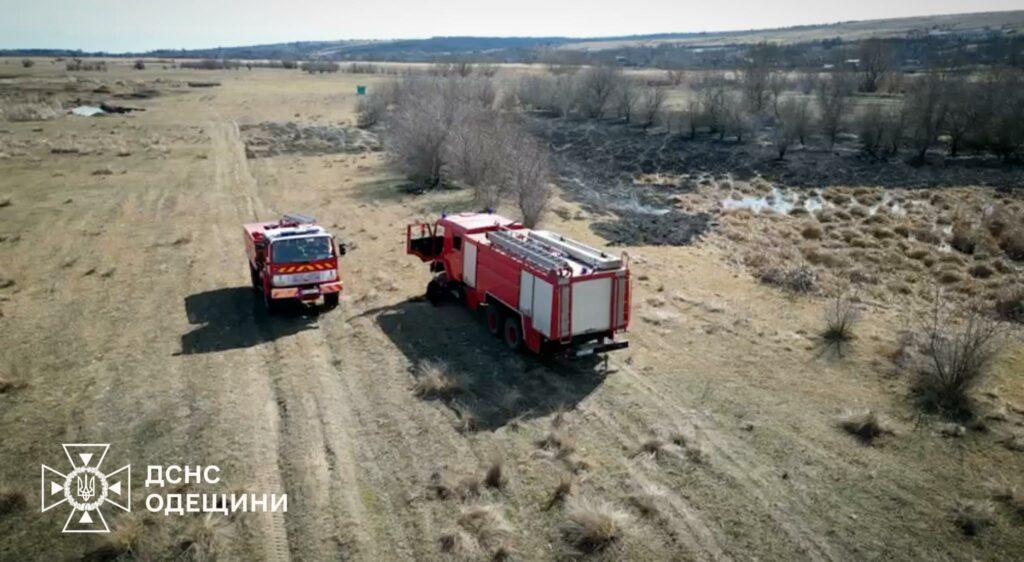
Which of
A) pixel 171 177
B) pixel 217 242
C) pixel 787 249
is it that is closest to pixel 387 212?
pixel 217 242

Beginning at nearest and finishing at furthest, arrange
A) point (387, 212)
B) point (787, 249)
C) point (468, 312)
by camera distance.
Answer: point (468, 312), point (787, 249), point (387, 212)

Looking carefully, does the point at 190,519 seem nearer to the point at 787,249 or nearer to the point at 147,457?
the point at 147,457

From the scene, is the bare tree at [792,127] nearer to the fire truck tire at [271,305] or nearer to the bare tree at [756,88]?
the bare tree at [756,88]

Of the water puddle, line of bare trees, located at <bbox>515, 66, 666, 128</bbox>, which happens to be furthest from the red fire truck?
the water puddle

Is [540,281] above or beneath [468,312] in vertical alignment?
above

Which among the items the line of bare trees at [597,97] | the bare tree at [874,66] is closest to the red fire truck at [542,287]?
the line of bare trees at [597,97]
